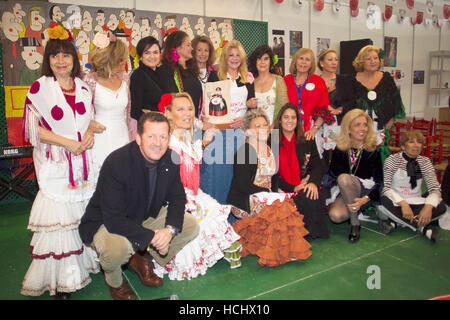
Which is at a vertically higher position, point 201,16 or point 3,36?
point 201,16

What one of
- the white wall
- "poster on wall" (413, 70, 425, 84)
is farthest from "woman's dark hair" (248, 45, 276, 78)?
"poster on wall" (413, 70, 425, 84)

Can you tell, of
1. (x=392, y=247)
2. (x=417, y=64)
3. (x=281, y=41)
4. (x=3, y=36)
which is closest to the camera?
(x=392, y=247)

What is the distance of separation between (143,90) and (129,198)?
1.30 metres

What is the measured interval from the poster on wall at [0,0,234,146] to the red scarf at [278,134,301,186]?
9.10ft

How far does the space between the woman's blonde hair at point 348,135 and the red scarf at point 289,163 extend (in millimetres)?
594

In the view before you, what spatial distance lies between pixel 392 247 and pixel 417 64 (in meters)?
9.71

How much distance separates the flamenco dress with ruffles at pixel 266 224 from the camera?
3.15 meters

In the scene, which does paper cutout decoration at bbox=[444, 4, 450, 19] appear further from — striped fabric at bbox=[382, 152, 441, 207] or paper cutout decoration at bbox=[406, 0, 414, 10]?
striped fabric at bbox=[382, 152, 441, 207]

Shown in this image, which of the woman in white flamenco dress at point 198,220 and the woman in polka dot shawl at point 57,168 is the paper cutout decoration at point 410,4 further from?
the woman in polka dot shawl at point 57,168

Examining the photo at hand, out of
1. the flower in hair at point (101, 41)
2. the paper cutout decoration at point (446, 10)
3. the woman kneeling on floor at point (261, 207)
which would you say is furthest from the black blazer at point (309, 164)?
the paper cutout decoration at point (446, 10)

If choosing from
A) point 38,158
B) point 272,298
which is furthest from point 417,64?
point 38,158

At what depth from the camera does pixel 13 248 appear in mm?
3623

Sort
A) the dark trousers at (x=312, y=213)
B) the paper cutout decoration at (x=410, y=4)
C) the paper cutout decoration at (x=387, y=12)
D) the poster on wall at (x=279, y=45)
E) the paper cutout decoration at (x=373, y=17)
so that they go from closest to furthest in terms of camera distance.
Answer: the dark trousers at (x=312, y=213)
the poster on wall at (x=279, y=45)
the paper cutout decoration at (x=373, y=17)
the paper cutout decoration at (x=387, y=12)
the paper cutout decoration at (x=410, y=4)

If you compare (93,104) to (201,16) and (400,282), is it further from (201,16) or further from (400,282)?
(201,16)
